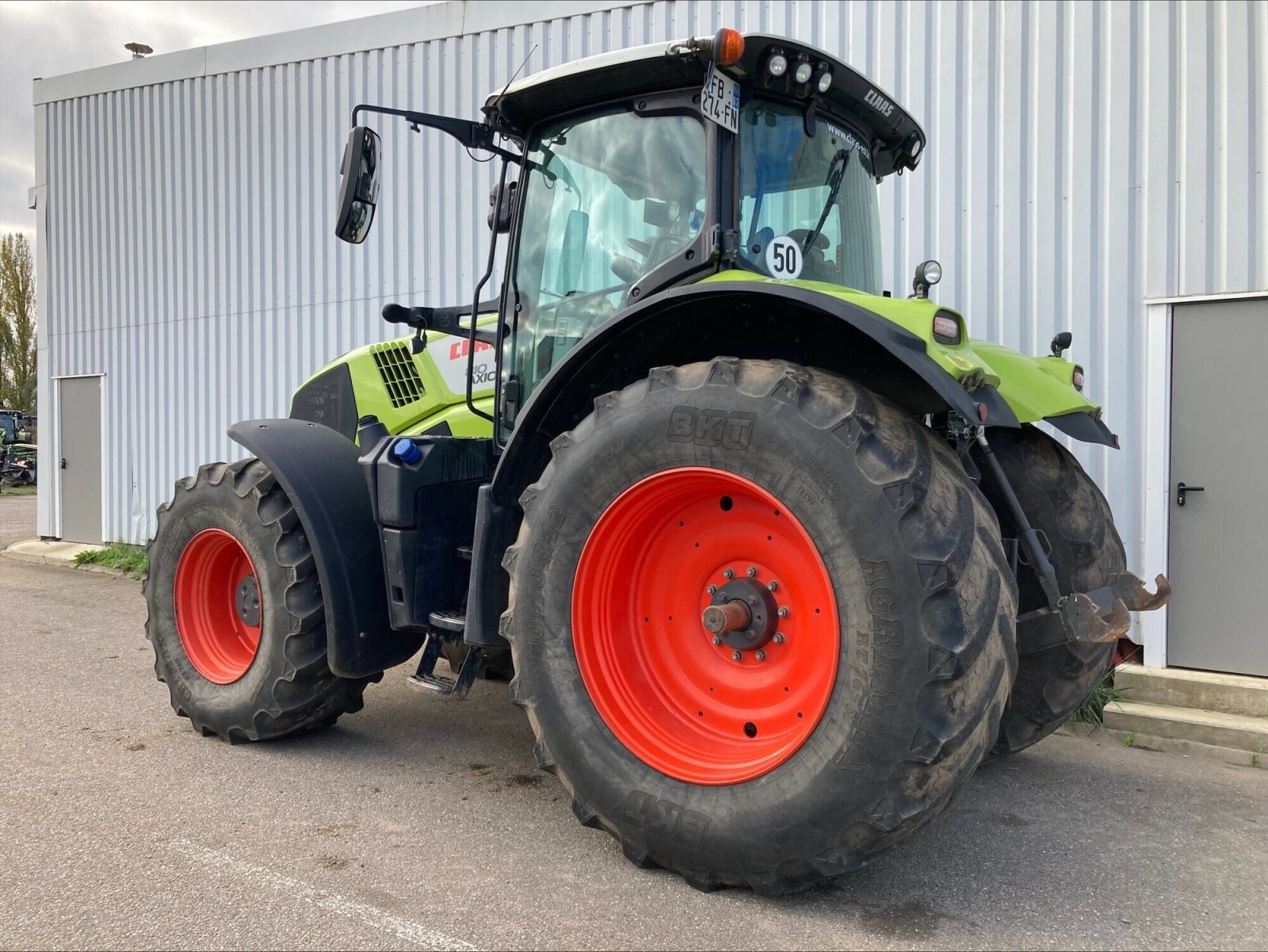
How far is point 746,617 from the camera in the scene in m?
2.95

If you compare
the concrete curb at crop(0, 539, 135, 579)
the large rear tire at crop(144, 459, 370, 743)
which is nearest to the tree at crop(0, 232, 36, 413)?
the concrete curb at crop(0, 539, 135, 579)

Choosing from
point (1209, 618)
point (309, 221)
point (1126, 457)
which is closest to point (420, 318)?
point (1126, 457)

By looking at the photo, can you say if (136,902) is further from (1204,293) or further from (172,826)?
(1204,293)

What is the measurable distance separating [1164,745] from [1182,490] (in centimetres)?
141

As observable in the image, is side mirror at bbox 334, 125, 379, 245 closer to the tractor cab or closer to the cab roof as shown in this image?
the tractor cab

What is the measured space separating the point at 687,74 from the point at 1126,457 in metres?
3.67

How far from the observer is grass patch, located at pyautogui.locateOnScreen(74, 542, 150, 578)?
9.83 m

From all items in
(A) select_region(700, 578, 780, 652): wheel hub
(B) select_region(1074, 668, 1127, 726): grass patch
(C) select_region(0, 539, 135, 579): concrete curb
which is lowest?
(B) select_region(1074, 668, 1127, 726): grass patch

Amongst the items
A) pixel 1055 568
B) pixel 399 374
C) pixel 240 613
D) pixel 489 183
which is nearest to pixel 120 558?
pixel 489 183

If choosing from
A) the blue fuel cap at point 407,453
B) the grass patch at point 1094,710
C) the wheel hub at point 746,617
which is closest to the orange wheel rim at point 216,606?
the blue fuel cap at point 407,453

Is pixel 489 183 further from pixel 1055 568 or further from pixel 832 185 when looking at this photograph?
pixel 1055 568

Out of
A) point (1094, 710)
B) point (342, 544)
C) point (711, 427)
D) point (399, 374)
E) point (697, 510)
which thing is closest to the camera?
point (711, 427)

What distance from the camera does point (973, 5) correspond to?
6.01m

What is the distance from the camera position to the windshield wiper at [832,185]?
3.62 m
